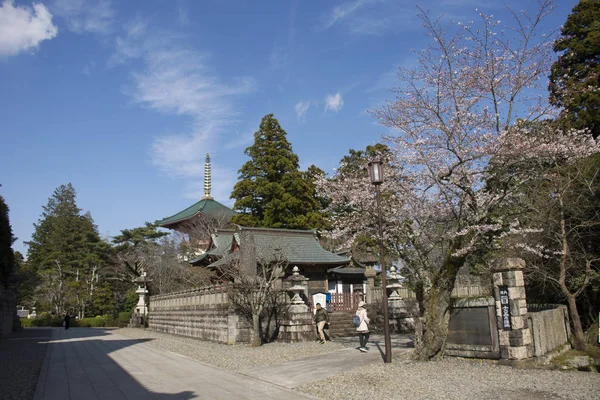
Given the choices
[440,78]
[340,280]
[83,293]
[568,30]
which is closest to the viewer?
[440,78]

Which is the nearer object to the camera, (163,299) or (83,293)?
(163,299)

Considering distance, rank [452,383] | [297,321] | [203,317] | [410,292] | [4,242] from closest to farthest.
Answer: [452,383]
[297,321]
[203,317]
[410,292]
[4,242]

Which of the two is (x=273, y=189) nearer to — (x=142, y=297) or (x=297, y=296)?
(x=142, y=297)

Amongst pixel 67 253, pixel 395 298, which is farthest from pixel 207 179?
pixel 395 298

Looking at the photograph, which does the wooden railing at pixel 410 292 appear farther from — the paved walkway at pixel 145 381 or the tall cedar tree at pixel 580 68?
the paved walkway at pixel 145 381

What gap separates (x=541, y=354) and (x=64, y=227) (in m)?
57.3

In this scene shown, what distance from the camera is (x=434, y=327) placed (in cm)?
1084

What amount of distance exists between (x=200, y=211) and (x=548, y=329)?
148 ft

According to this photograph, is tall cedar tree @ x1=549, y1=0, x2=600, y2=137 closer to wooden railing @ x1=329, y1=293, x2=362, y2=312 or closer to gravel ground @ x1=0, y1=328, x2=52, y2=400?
wooden railing @ x1=329, y1=293, x2=362, y2=312

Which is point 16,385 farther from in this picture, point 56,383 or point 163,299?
point 163,299

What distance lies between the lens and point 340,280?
30.8 metres

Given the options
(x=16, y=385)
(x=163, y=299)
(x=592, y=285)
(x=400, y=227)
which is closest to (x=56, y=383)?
(x=16, y=385)

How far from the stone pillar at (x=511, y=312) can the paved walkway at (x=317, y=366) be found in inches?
114

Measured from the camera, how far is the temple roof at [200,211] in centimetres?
5259
